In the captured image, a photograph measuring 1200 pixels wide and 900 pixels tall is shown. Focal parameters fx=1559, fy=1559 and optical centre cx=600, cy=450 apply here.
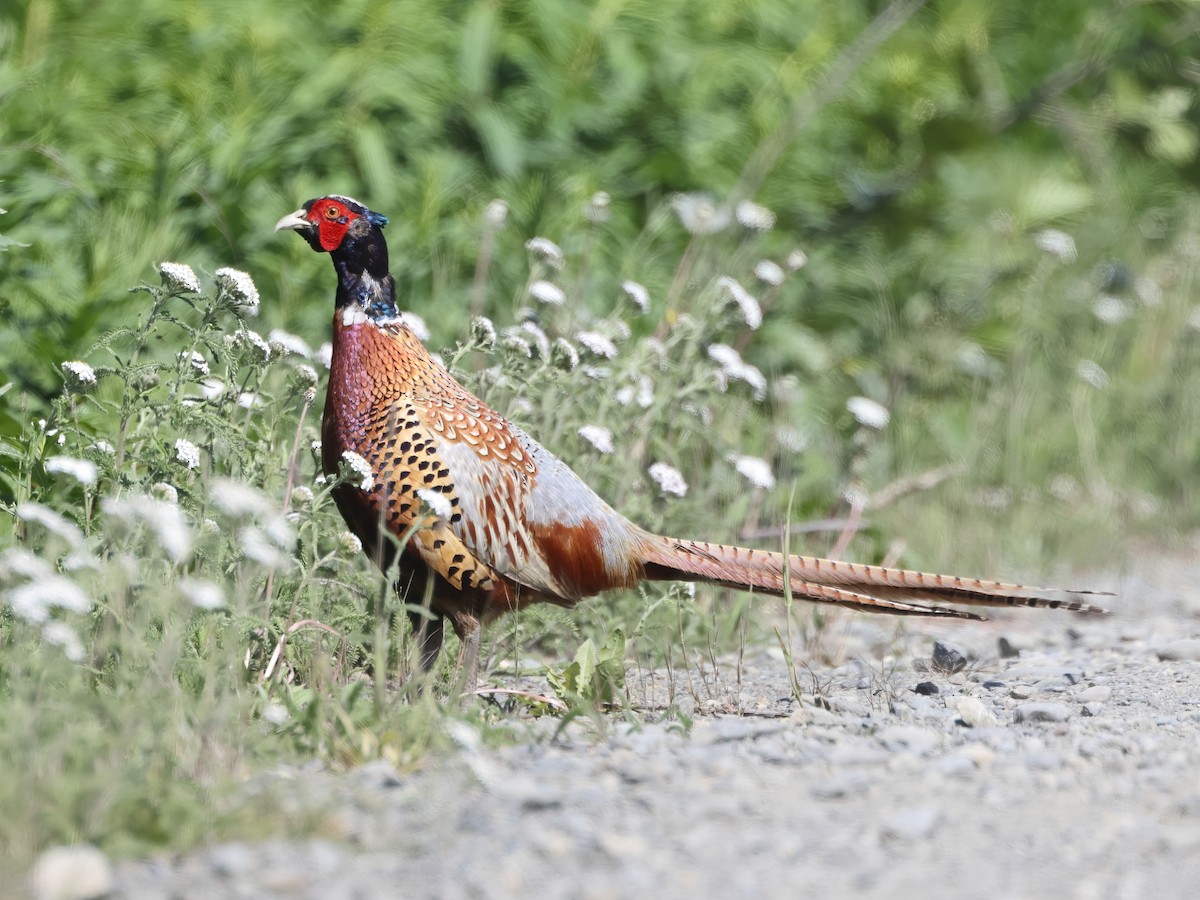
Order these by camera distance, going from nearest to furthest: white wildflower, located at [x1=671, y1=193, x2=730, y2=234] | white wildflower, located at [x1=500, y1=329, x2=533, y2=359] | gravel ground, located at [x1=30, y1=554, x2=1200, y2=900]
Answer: gravel ground, located at [x1=30, y1=554, x2=1200, y2=900] < white wildflower, located at [x1=500, y1=329, x2=533, y2=359] < white wildflower, located at [x1=671, y1=193, x2=730, y2=234]

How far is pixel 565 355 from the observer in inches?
166

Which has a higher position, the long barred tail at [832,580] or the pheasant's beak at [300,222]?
the pheasant's beak at [300,222]

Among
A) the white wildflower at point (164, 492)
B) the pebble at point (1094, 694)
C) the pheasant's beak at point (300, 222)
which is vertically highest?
the pheasant's beak at point (300, 222)

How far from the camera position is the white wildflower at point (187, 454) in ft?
11.3

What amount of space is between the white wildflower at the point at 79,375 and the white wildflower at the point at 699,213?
8.20 feet

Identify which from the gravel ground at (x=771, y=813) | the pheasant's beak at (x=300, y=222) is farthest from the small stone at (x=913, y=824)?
the pheasant's beak at (x=300, y=222)

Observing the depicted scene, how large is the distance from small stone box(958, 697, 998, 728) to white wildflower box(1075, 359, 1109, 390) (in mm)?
3445

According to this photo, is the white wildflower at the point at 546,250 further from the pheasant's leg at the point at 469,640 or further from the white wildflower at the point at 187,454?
the white wildflower at the point at 187,454

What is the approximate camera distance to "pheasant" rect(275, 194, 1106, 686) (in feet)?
12.1

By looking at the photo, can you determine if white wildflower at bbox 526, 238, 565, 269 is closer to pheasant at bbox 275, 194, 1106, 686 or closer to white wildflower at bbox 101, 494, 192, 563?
pheasant at bbox 275, 194, 1106, 686

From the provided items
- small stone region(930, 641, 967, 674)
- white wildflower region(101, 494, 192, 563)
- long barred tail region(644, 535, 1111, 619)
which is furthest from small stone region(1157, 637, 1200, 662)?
white wildflower region(101, 494, 192, 563)

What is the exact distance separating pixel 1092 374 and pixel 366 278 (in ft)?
12.6

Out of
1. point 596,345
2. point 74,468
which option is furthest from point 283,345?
point 596,345

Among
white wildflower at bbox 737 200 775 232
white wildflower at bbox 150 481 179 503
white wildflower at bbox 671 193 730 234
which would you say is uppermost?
white wildflower at bbox 671 193 730 234
